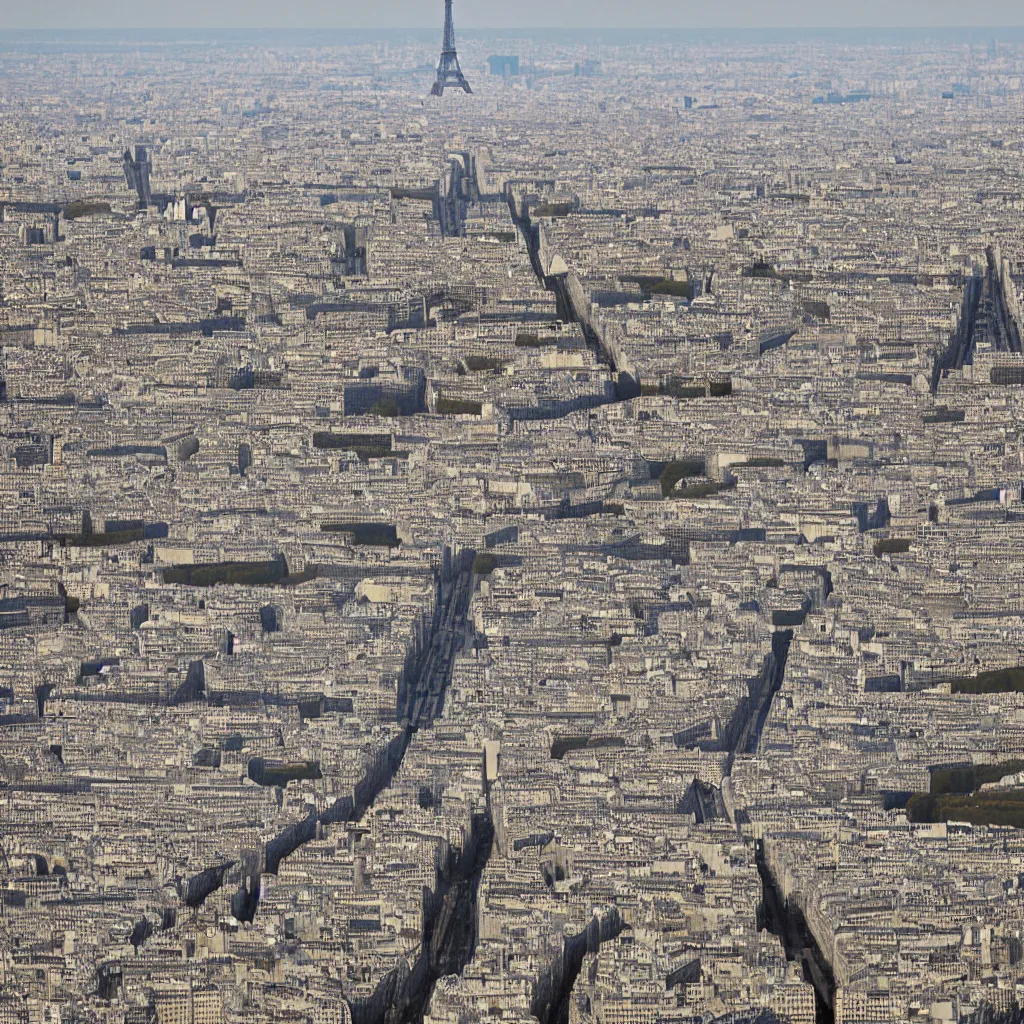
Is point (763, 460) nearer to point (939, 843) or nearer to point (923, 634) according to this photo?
point (923, 634)

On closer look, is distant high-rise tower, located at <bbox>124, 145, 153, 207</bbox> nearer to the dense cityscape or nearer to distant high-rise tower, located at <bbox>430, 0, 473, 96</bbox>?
the dense cityscape

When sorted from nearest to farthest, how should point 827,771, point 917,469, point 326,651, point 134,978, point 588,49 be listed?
point 134,978 < point 827,771 < point 326,651 < point 917,469 < point 588,49

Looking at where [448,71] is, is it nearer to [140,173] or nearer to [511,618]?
[140,173]

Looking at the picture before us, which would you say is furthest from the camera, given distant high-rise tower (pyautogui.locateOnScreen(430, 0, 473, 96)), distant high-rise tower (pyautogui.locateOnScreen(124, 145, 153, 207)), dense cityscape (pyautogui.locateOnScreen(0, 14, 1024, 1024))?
distant high-rise tower (pyautogui.locateOnScreen(430, 0, 473, 96))

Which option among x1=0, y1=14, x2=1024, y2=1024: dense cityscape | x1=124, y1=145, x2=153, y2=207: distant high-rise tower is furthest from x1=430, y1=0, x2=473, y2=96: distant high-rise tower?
x1=0, y1=14, x2=1024, y2=1024: dense cityscape

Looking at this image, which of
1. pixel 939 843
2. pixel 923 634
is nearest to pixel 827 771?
pixel 939 843

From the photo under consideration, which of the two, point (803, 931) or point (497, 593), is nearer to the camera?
point (803, 931)

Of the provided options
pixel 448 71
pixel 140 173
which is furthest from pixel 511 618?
pixel 448 71

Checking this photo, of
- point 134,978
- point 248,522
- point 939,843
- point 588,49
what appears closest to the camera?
point 134,978

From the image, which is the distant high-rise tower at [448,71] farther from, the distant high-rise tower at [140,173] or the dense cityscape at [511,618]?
the dense cityscape at [511,618]
